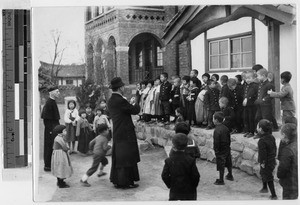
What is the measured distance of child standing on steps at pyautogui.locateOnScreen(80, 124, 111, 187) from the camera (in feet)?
13.5

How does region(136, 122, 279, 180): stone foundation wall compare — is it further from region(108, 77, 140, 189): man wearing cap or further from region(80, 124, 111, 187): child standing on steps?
region(80, 124, 111, 187): child standing on steps

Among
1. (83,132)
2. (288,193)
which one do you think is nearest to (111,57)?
(83,132)

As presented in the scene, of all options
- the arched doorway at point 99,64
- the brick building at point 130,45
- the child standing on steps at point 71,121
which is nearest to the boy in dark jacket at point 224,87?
the brick building at point 130,45

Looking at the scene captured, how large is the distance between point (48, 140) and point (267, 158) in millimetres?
2061

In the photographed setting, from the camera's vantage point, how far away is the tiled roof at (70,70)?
4.17m

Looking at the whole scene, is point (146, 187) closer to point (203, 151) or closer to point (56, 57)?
point (203, 151)

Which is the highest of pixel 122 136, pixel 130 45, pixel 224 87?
pixel 130 45

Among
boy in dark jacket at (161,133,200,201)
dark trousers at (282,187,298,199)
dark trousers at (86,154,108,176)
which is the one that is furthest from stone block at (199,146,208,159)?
dark trousers at (86,154,108,176)

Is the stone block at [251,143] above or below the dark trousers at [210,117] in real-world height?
below

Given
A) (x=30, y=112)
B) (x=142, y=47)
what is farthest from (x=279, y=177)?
(x=30, y=112)

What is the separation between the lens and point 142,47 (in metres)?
4.38

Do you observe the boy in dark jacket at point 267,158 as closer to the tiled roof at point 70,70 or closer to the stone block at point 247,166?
the stone block at point 247,166

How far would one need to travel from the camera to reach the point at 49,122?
165 inches

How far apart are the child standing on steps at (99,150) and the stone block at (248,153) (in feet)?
4.18
